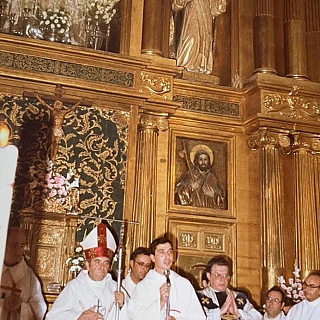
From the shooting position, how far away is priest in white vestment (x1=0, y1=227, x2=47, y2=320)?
6262 millimetres

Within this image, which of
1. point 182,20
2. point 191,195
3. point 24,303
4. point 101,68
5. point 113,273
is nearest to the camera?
point 24,303

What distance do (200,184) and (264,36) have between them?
2.68 meters

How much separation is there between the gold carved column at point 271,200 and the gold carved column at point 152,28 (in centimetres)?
203

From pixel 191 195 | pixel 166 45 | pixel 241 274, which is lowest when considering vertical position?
pixel 241 274

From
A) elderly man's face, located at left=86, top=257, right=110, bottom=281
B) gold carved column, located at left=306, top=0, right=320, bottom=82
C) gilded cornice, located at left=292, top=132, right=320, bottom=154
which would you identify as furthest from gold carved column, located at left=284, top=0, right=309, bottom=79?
elderly man's face, located at left=86, top=257, right=110, bottom=281

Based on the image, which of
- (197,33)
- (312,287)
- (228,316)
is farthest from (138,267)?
(197,33)

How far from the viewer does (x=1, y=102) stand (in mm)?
7969

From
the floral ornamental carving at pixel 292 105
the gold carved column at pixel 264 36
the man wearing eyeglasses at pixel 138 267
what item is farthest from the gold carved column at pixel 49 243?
the gold carved column at pixel 264 36

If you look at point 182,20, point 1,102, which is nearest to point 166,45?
point 182,20

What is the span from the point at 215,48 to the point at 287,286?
4206mm

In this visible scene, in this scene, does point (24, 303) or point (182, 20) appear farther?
point (182, 20)

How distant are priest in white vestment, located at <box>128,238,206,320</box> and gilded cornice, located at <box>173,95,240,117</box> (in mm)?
4101

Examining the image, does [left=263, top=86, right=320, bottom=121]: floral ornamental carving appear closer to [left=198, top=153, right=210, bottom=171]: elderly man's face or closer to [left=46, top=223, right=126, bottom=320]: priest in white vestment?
[left=198, top=153, right=210, bottom=171]: elderly man's face

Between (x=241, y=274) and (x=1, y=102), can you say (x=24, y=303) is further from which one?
(x=241, y=274)
